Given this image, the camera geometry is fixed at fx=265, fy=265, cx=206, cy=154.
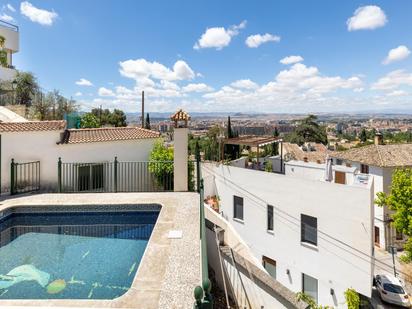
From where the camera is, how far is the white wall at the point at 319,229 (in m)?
12.1

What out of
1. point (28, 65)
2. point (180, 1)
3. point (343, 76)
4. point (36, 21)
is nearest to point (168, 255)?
point (180, 1)

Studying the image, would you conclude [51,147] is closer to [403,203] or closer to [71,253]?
[71,253]

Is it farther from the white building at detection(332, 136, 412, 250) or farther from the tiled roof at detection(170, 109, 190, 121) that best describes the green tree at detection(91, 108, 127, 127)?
the white building at detection(332, 136, 412, 250)

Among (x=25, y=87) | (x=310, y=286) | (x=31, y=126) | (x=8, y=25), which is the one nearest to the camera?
(x=31, y=126)

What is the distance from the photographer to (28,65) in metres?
31.2

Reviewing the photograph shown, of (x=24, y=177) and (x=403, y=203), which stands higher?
(x=24, y=177)

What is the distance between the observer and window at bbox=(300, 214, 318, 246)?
13.7m

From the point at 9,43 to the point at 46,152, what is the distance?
96.6 feet

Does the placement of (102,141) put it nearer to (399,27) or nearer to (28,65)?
(28,65)

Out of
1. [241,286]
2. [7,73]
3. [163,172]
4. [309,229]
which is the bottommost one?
[309,229]

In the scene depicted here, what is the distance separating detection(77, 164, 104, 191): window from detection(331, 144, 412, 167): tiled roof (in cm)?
2416

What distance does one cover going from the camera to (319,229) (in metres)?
13.5

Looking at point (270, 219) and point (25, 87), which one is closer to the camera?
point (270, 219)

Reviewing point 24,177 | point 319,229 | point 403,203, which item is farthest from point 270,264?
point 24,177
